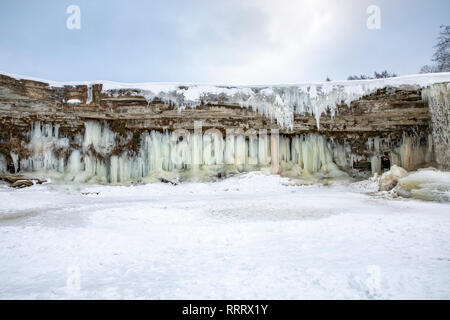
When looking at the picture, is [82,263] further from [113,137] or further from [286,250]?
[113,137]

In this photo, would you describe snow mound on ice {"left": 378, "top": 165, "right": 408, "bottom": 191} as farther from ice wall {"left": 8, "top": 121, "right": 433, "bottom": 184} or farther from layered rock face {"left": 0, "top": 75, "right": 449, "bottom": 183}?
ice wall {"left": 8, "top": 121, "right": 433, "bottom": 184}

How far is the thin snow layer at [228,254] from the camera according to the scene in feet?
5.91

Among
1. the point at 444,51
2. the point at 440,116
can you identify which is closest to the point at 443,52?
the point at 444,51

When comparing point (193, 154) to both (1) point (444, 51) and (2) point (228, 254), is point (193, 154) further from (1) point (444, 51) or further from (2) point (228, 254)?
(1) point (444, 51)

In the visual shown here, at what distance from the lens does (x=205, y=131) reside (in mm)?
11531

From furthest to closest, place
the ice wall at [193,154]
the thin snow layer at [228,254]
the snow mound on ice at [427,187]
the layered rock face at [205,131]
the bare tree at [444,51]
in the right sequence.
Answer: the bare tree at [444,51], the ice wall at [193,154], the layered rock face at [205,131], the snow mound on ice at [427,187], the thin snow layer at [228,254]

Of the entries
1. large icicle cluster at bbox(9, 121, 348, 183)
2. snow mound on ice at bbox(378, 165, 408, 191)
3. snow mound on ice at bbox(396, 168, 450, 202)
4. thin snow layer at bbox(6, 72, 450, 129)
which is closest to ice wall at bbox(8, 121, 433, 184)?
large icicle cluster at bbox(9, 121, 348, 183)

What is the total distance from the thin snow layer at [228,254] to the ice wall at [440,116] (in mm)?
5505

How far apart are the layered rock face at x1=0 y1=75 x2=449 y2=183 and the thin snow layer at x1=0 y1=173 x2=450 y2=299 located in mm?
6077

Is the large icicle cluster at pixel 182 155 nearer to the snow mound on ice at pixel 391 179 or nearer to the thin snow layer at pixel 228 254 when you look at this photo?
the snow mound on ice at pixel 391 179

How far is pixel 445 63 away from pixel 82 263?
22771mm

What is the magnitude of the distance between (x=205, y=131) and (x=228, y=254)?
30.2ft

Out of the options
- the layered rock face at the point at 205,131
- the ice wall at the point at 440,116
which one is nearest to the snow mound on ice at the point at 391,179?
the ice wall at the point at 440,116

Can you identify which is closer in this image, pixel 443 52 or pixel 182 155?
pixel 182 155
